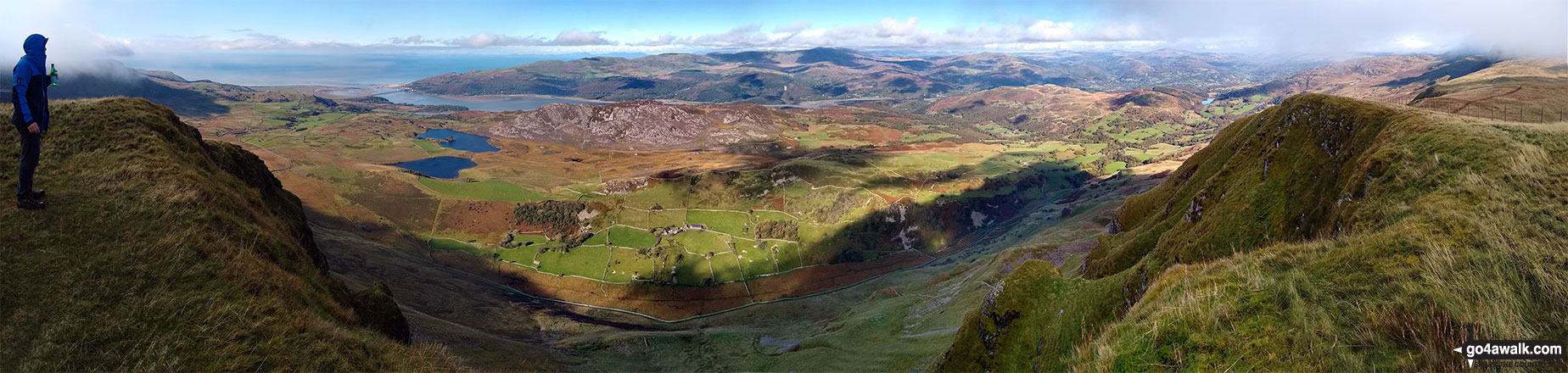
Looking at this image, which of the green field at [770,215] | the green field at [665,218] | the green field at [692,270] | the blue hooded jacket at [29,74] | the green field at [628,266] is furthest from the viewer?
the green field at [770,215]

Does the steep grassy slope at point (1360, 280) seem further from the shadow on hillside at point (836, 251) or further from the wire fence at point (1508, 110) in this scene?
the shadow on hillside at point (836, 251)

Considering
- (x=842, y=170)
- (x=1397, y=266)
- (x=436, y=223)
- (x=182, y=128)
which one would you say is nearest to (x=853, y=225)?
(x=842, y=170)

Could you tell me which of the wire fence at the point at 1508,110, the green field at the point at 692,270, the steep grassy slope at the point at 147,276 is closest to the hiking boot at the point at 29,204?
the steep grassy slope at the point at 147,276

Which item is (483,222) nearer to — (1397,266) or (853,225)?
(853,225)

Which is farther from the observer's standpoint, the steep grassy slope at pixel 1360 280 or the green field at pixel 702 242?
the green field at pixel 702 242

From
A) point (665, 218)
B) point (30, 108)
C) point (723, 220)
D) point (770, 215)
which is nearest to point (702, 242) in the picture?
point (723, 220)

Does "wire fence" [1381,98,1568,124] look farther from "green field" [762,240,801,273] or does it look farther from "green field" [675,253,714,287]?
"green field" [675,253,714,287]

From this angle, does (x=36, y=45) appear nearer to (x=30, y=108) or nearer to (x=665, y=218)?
(x=30, y=108)
